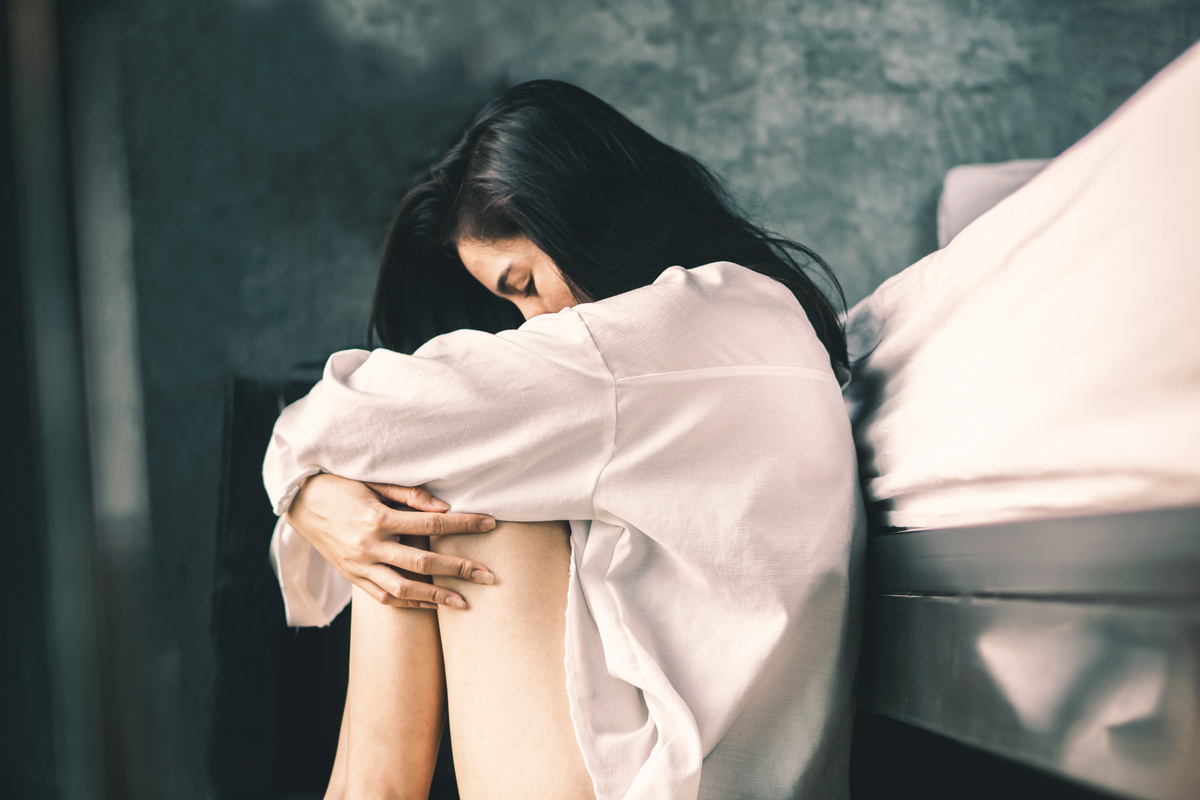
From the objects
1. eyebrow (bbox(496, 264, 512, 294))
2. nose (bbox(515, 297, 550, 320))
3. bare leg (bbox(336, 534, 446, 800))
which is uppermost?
eyebrow (bbox(496, 264, 512, 294))

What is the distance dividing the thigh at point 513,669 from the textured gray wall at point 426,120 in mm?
683

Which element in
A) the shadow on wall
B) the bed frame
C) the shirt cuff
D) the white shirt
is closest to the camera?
the bed frame

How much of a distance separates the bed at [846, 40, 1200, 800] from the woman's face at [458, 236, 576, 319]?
0.37 metres

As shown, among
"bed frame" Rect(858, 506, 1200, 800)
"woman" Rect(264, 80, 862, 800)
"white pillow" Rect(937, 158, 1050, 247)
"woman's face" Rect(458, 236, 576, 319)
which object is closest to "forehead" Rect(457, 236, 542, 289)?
"woman's face" Rect(458, 236, 576, 319)

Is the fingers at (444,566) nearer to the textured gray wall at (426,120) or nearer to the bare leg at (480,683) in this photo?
the bare leg at (480,683)

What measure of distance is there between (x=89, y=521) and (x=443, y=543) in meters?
0.78

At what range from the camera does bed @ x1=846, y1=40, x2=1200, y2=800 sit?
0.73 ft

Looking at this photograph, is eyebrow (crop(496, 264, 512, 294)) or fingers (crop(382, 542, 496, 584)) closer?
fingers (crop(382, 542, 496, 584))

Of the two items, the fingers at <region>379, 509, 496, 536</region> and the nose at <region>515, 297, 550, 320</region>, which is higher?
the nose at <region>515, 297, 550, 320</region>

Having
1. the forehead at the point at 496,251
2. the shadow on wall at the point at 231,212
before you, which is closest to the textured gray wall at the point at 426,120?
the shadow on wall at the point at 231,212

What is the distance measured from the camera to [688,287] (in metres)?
0.47

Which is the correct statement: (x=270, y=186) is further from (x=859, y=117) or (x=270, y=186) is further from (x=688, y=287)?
(x=859, y=117)

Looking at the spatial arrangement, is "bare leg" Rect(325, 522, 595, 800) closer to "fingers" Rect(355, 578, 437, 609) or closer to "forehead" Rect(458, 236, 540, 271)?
"fingers" Rect(355, 578, 437, 609)

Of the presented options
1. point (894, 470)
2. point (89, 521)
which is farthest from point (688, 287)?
point (89, 521)
